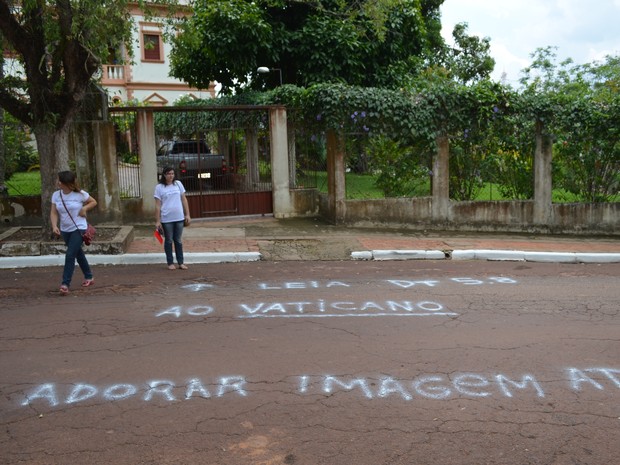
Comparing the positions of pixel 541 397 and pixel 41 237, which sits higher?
pixel 41 237

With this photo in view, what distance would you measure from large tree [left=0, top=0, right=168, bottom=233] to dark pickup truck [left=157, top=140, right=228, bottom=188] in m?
3.24

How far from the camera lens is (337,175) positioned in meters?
14.0

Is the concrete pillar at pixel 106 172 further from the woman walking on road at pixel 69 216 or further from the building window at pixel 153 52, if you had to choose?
the building window at pixel 153 52

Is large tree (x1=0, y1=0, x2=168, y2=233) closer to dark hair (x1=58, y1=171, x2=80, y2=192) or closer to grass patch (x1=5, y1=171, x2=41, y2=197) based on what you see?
dark hair (x1=58, y1=171, x2=80, y2=192)

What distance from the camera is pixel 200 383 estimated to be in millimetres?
4914

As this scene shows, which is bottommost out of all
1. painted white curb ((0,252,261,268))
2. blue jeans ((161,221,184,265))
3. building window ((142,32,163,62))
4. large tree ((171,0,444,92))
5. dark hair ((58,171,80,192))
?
painted white curb ((0,252,261,268))

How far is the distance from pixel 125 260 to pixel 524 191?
9245 millimetres

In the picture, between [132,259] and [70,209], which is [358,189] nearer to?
[132,259]

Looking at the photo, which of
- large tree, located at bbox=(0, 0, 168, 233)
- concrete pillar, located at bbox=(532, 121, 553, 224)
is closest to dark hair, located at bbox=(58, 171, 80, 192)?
large tree, located at bbox=(0, 0, 168, 233)

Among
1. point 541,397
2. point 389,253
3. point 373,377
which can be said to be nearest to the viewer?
point 541,397

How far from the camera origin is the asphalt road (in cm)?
391

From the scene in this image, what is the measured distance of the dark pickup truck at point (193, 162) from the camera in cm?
1398

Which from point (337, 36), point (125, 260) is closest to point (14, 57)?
point (125, 260)

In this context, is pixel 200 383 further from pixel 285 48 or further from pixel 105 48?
pixel 285 48
